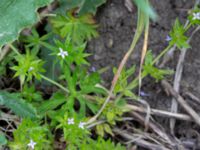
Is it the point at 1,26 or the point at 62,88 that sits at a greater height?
the point at 1,26

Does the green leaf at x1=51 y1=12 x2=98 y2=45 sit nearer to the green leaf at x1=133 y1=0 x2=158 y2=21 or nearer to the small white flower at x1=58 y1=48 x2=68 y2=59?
the small white flower at x1=58 y1=48 x2=68 y2=59

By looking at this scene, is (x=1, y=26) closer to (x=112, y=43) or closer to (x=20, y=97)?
(x=20, y=97)

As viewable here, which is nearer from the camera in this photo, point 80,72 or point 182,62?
point 80,72

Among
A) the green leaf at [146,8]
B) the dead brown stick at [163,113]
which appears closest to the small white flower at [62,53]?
the dead brown stick at [163,113]

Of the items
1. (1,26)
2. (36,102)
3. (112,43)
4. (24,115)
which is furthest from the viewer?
(112,43)

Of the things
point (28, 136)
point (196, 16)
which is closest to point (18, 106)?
point (28, 136)

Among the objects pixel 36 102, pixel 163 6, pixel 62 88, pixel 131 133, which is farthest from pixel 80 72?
pixel 163 6

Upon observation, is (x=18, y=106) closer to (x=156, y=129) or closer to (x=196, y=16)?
(x=156, y=129)

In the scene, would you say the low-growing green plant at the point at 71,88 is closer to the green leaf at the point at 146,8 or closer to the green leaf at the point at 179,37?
the green leaf at the point at 179,37
